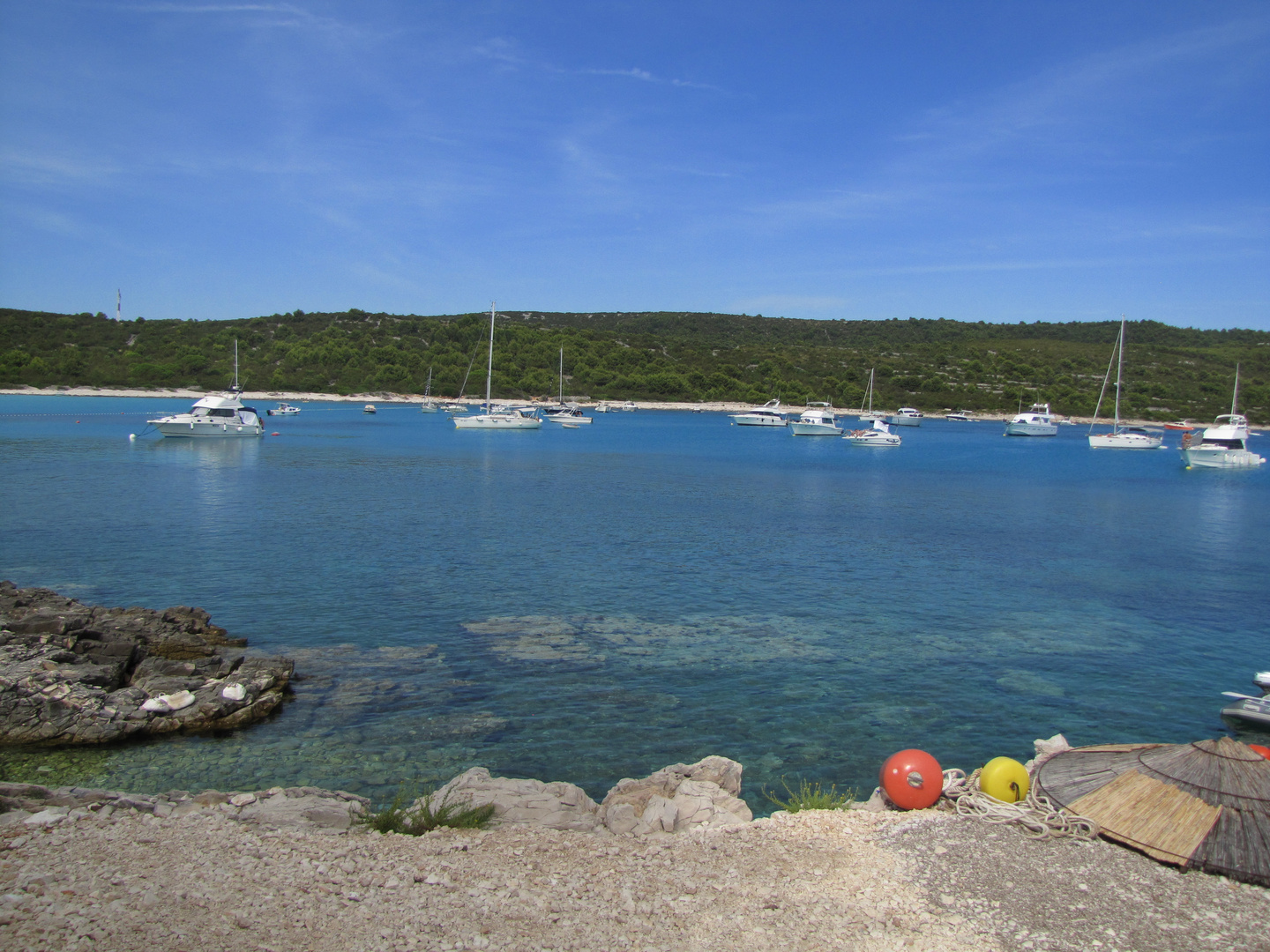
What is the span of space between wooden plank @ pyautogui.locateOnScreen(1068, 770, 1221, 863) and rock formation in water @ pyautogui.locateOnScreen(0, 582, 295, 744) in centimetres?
898

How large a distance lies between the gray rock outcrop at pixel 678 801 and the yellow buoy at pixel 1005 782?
2.07m

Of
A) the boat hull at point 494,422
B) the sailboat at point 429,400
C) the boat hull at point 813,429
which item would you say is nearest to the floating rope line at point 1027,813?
the boat hull at point 494,422

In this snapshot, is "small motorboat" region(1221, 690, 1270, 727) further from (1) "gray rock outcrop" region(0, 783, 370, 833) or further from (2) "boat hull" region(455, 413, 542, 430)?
(2) "boat hull" region(455, 413, 542, 430)

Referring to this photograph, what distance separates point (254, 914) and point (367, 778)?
389 cm

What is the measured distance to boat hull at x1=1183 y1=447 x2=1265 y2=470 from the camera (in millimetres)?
58094

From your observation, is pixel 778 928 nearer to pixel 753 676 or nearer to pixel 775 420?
pixel 753 676

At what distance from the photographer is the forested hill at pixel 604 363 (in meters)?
121

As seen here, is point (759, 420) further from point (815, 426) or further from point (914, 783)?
point (914, 783)

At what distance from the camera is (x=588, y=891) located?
5.89 m

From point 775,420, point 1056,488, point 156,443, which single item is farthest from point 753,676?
point 775,420

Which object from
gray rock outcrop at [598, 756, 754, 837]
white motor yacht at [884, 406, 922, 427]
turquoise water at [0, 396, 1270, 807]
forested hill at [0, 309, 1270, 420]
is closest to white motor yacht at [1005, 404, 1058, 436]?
white motor yacht at [884, 406, 922, 427]

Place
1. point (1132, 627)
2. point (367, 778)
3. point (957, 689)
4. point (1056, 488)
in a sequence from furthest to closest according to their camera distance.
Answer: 1. point (1056, 488)
2. point (1132, 627)
3. point (957, 689)
4. point (367, 778)

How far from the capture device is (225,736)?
10.2 m

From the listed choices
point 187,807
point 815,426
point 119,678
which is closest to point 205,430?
point 119,678
